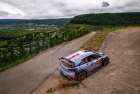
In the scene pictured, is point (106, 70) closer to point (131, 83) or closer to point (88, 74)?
point (88, 74)

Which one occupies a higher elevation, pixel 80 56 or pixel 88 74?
pixel 80 56

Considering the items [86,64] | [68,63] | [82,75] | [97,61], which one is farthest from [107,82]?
[68,63]

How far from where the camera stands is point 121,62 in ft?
48.1

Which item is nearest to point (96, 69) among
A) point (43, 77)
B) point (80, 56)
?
point (80, 56)

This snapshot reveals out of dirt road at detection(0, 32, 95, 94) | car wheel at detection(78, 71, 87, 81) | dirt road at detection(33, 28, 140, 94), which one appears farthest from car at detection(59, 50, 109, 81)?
dirt road at detection(0, 32, 95, 94)

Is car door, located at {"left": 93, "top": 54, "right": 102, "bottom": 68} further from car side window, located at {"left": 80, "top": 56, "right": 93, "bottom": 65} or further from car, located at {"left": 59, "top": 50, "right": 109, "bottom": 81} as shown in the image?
car side window, located at {"left": 80, "top": 56, "right": 93, "bottom": 65}

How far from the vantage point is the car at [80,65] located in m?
11.7

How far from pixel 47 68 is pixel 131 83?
873 centimetres

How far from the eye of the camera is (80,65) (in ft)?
39.3

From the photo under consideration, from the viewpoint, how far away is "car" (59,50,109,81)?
38.4 ft

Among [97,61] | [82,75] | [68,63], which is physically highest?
[68,63]

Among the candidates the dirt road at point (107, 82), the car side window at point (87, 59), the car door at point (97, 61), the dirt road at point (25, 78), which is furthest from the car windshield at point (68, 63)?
the dirt road at point (25, 78)

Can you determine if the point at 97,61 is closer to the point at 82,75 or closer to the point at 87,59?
the point at 87,59

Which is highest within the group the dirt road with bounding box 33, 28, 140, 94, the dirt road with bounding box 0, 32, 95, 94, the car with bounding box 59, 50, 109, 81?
the car with bounding box 59, 50, 109, 81
